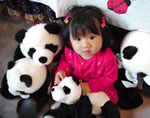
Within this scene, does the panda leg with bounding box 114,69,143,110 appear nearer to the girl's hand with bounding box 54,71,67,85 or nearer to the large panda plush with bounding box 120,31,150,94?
the large panda plush with bounding box 120,31,150,94

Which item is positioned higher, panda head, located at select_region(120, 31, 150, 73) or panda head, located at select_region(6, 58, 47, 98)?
panda head, located at select_region(120, 31, 150, 73)

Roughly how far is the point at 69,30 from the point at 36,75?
0.26 metres

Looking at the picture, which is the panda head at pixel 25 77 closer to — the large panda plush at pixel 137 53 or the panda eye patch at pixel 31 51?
the panda eye patch at pixel 31 51

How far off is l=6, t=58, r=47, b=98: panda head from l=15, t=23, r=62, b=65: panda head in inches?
1.6

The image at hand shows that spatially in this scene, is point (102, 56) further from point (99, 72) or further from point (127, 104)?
point (127, 104)

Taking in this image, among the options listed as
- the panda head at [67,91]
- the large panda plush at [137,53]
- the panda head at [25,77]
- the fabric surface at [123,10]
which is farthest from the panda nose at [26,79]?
the large panda plush at [137,53]

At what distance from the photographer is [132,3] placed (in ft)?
2.35

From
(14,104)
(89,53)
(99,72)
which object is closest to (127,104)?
(99,72)

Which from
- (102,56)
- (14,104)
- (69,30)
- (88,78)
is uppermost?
(69,30)

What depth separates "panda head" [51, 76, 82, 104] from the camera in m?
0.75

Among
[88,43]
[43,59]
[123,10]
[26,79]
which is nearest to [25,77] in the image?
[26,79]

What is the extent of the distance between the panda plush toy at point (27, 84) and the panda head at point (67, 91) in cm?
10

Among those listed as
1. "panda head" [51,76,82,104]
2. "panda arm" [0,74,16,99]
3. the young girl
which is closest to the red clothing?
the young girl

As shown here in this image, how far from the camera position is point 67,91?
765 millimetres
